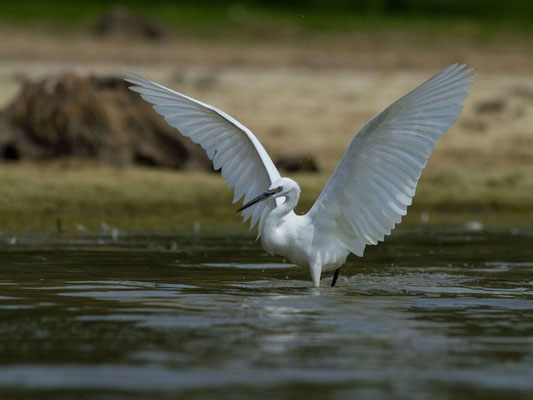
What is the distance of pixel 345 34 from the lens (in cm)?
3184

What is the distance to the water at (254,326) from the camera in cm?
530

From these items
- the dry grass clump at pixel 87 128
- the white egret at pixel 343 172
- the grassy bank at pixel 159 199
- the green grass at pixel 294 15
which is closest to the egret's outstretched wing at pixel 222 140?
the white egret at pixel 343 172

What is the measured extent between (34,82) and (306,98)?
6.03 meters

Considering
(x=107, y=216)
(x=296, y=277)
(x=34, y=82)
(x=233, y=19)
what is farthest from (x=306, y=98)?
(x=233, y=19)

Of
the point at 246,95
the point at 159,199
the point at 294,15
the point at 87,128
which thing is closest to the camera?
the point at 159,199

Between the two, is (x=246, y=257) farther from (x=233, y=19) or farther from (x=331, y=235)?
(x=233, y=19)

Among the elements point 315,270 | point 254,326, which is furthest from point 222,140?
point 254,326

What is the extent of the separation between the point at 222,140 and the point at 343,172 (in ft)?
5.06

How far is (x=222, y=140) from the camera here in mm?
9789

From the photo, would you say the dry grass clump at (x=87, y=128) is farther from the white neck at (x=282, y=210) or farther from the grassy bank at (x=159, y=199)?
the white neck at (x=282, y=210)

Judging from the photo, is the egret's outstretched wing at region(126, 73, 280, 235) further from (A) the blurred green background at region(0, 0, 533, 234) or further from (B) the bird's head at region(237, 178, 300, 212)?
(A) the blurred green background at region(0, 0, 533, 234)

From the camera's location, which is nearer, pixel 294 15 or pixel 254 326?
Answer: pixel 254 326

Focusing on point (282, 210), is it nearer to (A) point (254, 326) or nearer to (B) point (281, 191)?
(B) point (281, 191)

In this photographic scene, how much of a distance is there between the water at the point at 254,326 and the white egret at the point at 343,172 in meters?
0.40
